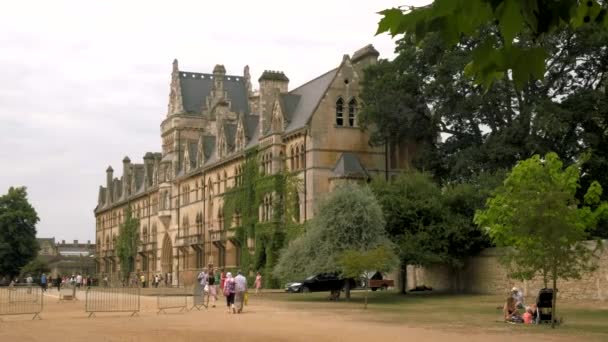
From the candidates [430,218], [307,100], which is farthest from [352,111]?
[430,218]

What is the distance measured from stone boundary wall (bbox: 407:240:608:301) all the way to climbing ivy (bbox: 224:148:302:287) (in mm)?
8920

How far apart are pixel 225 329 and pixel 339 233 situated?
19.7 metres

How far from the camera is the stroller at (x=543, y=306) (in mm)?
25844

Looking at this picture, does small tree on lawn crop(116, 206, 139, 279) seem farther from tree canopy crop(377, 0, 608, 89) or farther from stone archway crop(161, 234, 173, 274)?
tree canopy crop(377, 0, 608, 89)

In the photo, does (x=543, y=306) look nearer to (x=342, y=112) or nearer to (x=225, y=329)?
(x=225, y=329)

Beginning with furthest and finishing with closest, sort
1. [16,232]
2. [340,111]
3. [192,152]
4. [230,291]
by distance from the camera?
[16,232] < [192,152] < [340,111] < [230,291]

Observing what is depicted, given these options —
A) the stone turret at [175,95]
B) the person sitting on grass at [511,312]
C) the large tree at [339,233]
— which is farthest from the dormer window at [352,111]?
the stone turret at [175,95]

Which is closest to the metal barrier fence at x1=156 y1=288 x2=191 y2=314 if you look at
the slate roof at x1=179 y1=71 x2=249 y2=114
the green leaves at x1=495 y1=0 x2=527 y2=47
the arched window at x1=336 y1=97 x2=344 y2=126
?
the arched window at x1=336 y1=97 x2=344 y2=126

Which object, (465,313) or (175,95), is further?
(175,95)

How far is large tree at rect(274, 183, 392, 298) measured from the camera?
42469 millimetres

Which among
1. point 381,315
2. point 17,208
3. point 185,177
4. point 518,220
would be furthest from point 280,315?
point 17,208

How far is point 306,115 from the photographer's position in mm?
58531

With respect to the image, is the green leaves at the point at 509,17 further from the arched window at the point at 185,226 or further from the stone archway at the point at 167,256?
the stone archway at the point at 167,256

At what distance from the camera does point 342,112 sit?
192 feet
